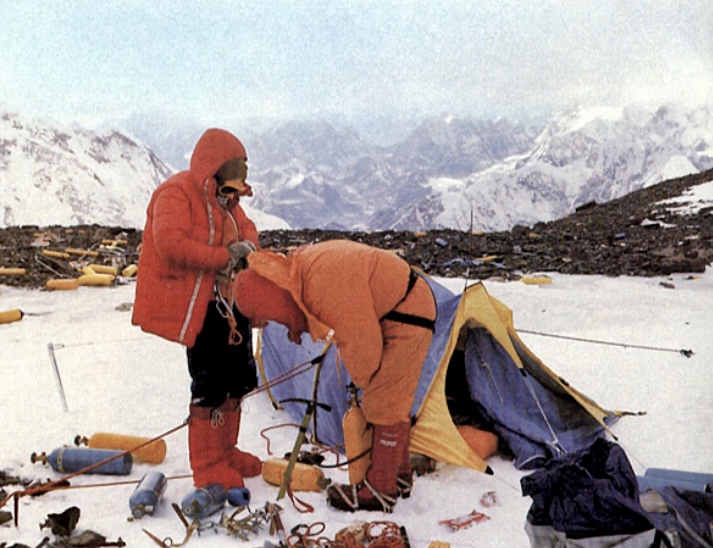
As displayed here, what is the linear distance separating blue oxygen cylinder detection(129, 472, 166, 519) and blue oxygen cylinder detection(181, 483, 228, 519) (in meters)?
0.16

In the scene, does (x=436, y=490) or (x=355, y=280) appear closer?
(x=355, y=280)

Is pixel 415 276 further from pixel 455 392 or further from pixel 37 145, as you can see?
pixel 37 145

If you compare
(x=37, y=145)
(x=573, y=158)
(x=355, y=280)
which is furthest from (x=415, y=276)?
(x=573, y=158)

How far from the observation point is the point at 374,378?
284 cm

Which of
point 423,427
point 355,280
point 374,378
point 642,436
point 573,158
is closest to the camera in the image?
→ point 355,280

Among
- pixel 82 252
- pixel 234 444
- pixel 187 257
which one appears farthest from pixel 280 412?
pixel 82 252

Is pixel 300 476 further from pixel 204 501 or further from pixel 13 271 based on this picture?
pixel 13 271

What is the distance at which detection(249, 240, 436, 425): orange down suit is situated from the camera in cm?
258

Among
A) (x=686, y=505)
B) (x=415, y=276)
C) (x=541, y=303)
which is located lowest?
(x=541, y=303)

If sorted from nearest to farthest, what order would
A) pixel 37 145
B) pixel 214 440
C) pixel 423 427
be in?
pixel 214 440, pixel 423 427, pixel 37 145

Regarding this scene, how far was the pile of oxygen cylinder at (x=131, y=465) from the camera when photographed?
288 centimetres

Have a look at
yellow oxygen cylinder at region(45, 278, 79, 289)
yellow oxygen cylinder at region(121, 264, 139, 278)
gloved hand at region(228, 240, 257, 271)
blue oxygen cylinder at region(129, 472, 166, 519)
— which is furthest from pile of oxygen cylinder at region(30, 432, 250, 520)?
yellow oxygen cylinder at region(121, 264, 139, 278)

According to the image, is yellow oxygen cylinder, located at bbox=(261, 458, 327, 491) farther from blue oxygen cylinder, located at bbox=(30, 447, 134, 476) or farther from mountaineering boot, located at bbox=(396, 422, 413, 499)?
blue oxygen cylinder, located at bbox=(30, 447, 134, 476)

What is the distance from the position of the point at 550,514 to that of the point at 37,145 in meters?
44.2
